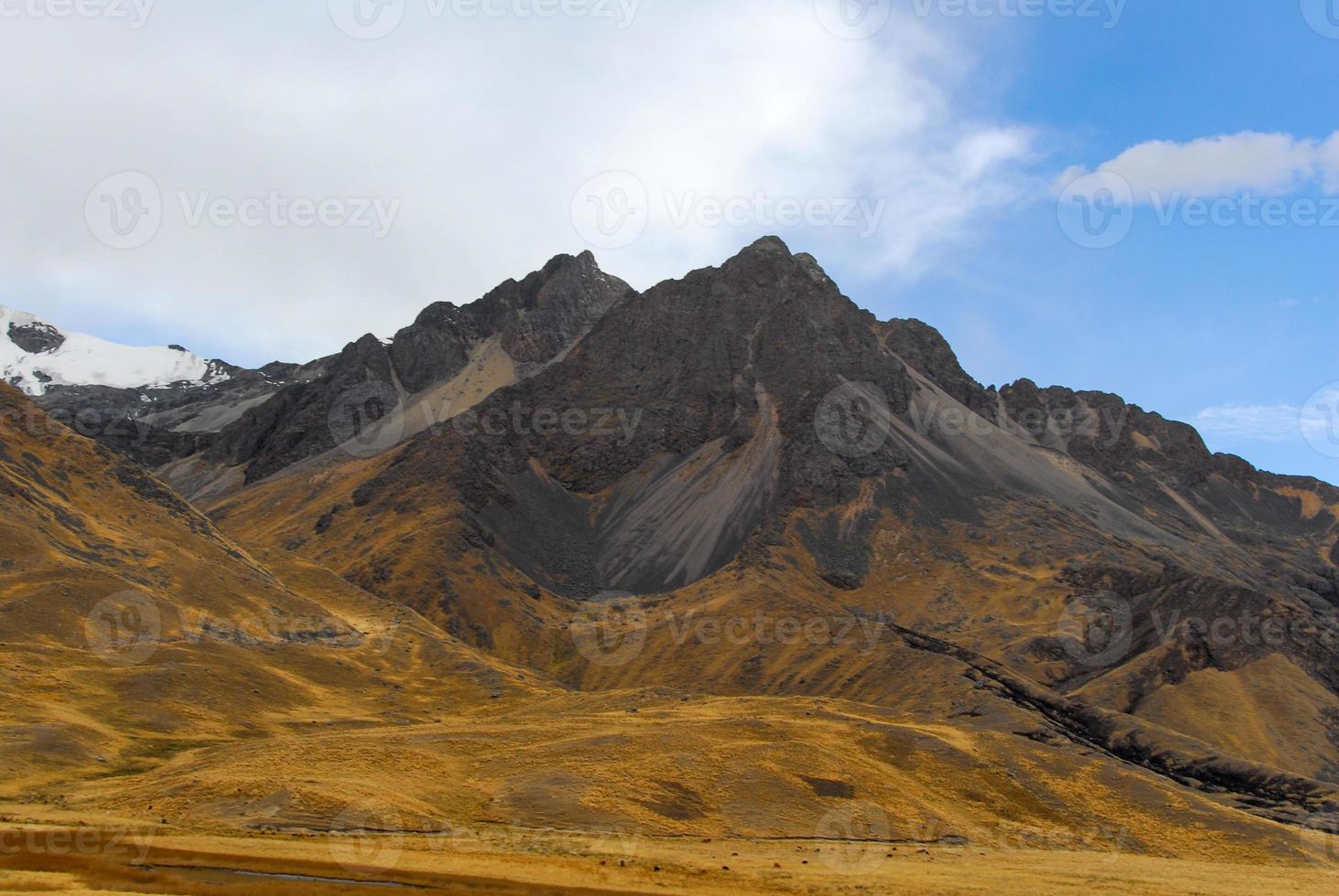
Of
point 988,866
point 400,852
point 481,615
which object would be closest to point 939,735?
point 988,866

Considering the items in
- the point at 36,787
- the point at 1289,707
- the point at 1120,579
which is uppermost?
the point at 1120,579

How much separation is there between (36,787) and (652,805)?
33796 mm

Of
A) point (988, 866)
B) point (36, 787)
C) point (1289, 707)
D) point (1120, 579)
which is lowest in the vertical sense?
point (36, 787)

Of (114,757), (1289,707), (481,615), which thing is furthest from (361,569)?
(1289,707)

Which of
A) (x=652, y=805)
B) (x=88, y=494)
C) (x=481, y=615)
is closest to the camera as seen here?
(x=652, y=805)

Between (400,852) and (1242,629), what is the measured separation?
120 metres

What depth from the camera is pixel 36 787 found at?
→ 2479 inches

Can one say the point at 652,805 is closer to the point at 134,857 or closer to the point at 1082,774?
the point at 134,857

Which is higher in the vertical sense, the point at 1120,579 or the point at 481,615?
the point at 1120,579

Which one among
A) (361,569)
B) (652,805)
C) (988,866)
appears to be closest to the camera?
(988,866)

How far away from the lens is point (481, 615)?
526 ft

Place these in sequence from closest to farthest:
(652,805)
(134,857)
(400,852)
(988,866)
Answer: (134,857) → (400,852) → (988,866) → (652,805)

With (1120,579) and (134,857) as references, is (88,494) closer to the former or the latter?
(134,857)

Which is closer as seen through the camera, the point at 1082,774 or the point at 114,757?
the point at 114,757
